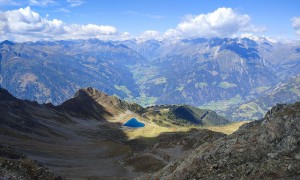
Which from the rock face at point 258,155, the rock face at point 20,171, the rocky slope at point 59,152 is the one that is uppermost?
the rock face at point 258,155

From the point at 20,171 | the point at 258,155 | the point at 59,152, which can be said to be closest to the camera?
the point at 258,155

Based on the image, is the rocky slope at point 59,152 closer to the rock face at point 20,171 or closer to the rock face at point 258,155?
the rock face at point 20,171

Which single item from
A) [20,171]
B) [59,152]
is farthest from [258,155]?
[59,152]

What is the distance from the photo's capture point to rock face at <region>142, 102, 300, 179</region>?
1380 inches

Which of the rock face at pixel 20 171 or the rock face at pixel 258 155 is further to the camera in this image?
the rock face at pixel 20 171

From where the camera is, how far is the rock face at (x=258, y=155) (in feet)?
115

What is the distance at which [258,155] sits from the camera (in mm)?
38344

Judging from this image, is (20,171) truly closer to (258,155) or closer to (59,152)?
(258,155)

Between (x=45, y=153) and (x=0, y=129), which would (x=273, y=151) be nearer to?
(x=45, y=153)

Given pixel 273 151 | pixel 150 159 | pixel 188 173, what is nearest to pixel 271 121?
pixel 273 151

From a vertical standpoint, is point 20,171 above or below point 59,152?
above

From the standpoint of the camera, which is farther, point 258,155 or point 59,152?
point 59,152

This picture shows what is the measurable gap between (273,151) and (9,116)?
6343 inches

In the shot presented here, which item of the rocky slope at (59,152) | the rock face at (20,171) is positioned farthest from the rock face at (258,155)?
the rocky slope at (59,152)
